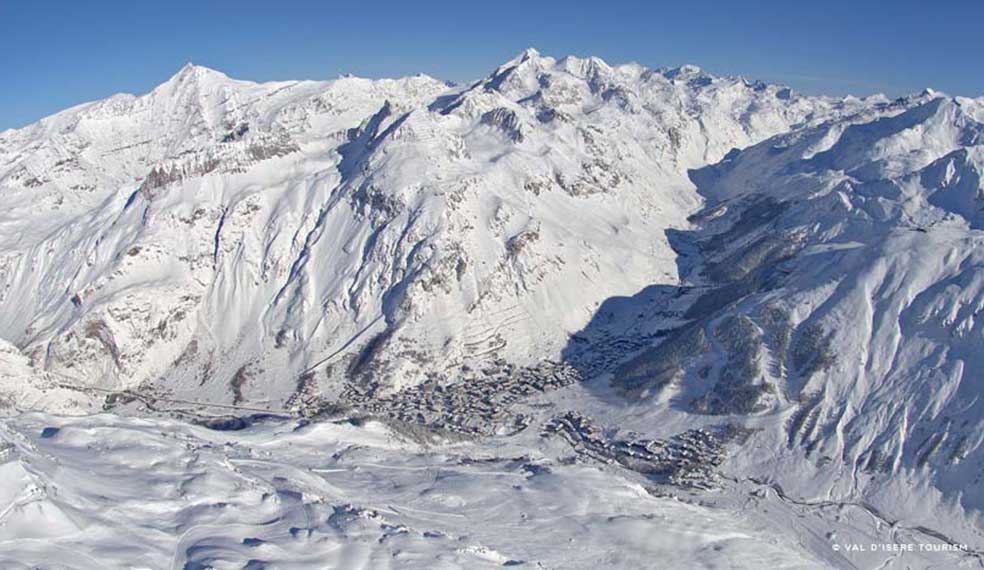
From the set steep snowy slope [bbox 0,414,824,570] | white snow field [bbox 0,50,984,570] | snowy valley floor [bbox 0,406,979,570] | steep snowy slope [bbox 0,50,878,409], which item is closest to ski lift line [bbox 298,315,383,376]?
steep snowy slope [bbox 0,50,878,409]

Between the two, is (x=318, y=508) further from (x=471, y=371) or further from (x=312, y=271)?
(x=312, y=271)

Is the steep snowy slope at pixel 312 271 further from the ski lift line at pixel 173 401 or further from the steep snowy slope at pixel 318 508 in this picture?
the steep snowy slope at pixel 318 508

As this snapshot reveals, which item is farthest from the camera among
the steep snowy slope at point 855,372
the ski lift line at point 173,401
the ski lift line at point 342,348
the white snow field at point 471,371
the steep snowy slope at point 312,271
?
the steep snowy slope at point 312,271

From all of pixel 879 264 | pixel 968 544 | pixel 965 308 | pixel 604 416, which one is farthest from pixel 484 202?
pixel 968 544

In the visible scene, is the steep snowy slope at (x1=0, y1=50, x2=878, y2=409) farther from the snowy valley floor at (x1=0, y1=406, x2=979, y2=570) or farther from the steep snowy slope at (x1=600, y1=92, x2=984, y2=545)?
the snowy valley floor at (x1=0, y1=406, x2=979, y2=570)

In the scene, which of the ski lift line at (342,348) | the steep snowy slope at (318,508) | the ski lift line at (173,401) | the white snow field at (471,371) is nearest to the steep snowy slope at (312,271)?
the ski lift line at (342,348)

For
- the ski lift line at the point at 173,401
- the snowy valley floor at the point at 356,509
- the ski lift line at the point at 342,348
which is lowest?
the snowy valley floor at the point at 356,509
